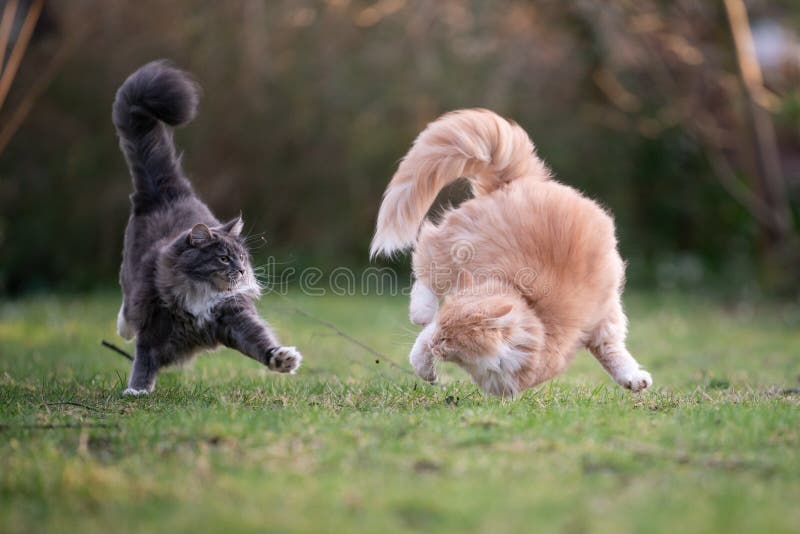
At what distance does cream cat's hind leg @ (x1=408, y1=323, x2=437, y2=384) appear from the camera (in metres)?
4.12

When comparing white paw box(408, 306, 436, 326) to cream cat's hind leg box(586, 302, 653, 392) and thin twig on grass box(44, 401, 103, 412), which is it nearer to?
cream cat's hind leg box(586, 302, 653, 392)

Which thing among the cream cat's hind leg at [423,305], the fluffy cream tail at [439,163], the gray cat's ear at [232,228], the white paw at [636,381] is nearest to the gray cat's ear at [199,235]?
the gray cat's ear at [232,228]

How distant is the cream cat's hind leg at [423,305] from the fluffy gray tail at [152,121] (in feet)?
5.05

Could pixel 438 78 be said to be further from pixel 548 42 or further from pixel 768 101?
pixel 768 101

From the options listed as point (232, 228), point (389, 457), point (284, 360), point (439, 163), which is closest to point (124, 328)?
point (232, 228)

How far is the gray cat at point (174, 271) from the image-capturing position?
432cm

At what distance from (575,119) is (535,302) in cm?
947

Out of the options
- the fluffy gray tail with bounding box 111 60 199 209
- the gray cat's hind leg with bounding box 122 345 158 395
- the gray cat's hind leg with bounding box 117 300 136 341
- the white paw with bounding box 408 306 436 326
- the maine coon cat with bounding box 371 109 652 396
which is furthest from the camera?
the gray cat's hind leg with bounding box 117 300 136 341

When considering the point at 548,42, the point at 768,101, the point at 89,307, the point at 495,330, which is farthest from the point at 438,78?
the point at 495,330

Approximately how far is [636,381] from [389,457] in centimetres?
195

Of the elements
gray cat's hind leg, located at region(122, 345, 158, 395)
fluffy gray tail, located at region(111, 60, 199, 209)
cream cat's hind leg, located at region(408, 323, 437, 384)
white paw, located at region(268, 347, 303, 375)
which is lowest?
gray cat's hind leg, located at region(122, 345, 158, 395)

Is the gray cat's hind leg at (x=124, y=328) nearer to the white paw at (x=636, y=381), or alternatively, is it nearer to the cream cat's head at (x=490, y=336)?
the cream cat's head at (x=490, y=336)

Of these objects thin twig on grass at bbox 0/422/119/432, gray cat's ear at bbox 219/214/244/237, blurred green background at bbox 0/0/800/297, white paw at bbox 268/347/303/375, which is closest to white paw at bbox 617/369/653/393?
white paw at bbox 268/347/303/375

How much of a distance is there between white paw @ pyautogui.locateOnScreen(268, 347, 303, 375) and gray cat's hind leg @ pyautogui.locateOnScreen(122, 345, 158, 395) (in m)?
0.69
